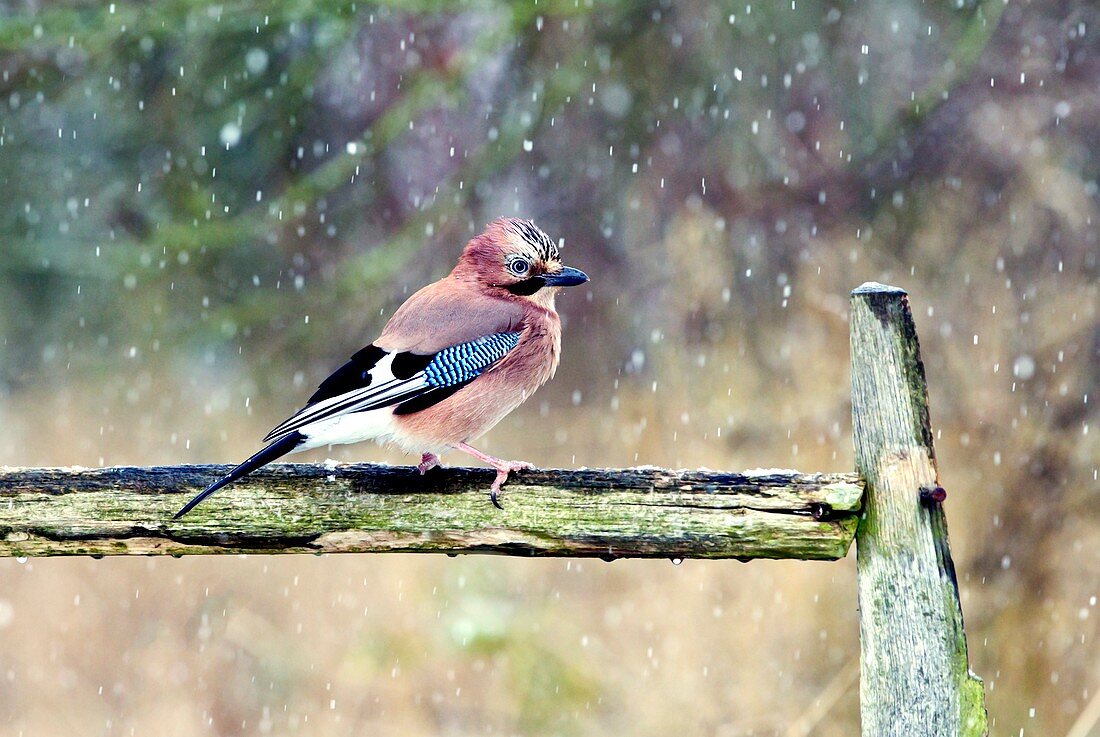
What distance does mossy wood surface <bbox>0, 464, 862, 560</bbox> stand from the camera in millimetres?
3045

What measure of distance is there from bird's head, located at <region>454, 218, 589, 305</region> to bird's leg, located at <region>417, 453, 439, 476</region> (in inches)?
22.4

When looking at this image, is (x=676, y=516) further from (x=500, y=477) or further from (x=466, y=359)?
(x=466, y=359)

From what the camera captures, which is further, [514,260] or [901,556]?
[514,260]

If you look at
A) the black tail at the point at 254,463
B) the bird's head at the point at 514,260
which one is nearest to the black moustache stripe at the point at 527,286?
the bird's head at the point at 514,260

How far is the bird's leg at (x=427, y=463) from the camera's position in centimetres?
336

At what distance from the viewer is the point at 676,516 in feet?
Result: 10.1

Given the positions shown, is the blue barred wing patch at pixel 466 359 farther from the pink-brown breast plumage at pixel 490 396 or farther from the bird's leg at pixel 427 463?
the bird's leg at pixel 427 463

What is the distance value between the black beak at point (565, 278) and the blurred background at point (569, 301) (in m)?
3.05

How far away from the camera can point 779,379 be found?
6840 mm

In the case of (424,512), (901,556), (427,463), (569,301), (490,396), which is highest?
A: (569,301)

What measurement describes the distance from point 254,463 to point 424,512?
1.44 ft

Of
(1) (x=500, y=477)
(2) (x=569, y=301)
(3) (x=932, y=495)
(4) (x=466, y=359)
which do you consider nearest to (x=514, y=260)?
(4) (x=466, y=359)

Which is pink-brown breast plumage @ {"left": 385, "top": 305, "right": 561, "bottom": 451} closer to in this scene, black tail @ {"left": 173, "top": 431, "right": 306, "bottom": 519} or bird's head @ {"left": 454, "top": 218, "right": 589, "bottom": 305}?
bird's head @ {"left": 454, "top": 218, "right": 589, "bottom": 305}

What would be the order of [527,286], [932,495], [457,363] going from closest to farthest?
[932,495]
[457,363]
[527,286]
